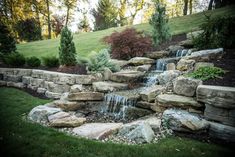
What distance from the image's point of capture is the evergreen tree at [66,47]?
27.4 ft

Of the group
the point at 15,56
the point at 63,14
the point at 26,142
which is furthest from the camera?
the point at 63,14

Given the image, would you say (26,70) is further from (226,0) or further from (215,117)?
(226,0)

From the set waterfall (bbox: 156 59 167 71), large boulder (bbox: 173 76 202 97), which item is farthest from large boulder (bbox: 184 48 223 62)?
large boulder (bbox: 173 76 202 97)

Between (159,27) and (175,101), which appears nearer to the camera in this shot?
(175,101)

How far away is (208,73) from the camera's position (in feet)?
17.7

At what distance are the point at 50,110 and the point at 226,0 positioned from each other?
17860 millimetres

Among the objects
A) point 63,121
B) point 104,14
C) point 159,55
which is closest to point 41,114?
point 63,121

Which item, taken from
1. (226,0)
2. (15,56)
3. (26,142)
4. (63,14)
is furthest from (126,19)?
(26,142)

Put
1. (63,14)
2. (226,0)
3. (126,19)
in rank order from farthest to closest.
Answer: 1. (126,19)
2. (63,14)
3. (226,0)

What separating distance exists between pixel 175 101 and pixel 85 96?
9.41ft

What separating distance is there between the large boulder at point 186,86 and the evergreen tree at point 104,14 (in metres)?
23.6

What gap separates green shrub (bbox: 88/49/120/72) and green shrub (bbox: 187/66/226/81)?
326cm

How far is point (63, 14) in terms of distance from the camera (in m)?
27.0

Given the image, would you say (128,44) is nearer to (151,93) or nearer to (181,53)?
(181,53)
